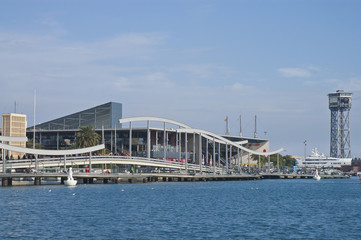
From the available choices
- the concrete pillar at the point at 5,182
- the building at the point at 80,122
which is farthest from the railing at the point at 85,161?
the building at the point at 80,122

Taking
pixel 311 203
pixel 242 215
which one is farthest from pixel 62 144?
pixel 242 215

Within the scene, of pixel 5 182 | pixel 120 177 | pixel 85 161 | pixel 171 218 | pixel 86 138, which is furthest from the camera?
pixel 86 138

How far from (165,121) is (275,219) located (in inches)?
3530

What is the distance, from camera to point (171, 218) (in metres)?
56.9

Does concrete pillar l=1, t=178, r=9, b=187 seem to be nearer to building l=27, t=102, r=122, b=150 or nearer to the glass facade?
building l=27, t=102, r=122, b=150

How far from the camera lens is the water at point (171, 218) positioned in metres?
46.6

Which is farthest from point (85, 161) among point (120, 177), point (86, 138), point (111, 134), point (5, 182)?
point (111, 134)

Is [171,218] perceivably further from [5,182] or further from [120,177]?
[120,177]

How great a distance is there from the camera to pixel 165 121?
5723 inches

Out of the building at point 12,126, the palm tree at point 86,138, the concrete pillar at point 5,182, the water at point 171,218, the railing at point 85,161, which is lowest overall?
the water at point 171,218

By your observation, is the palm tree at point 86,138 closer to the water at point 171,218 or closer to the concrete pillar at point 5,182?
the concrete pillar at point 5,182

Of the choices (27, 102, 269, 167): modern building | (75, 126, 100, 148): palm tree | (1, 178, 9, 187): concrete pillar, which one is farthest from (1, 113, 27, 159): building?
(1, 178, 9, 187): concrete pillar

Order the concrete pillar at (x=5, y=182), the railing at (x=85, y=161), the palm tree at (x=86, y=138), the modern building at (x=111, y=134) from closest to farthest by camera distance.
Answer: the concrete pillar at (x=5, y=182)
the railing at (x=85, y=161)
the palm tree at (x=86, y=138)
the modern building at (x=111, y=134)

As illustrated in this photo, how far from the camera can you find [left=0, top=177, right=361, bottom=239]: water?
46.6m
